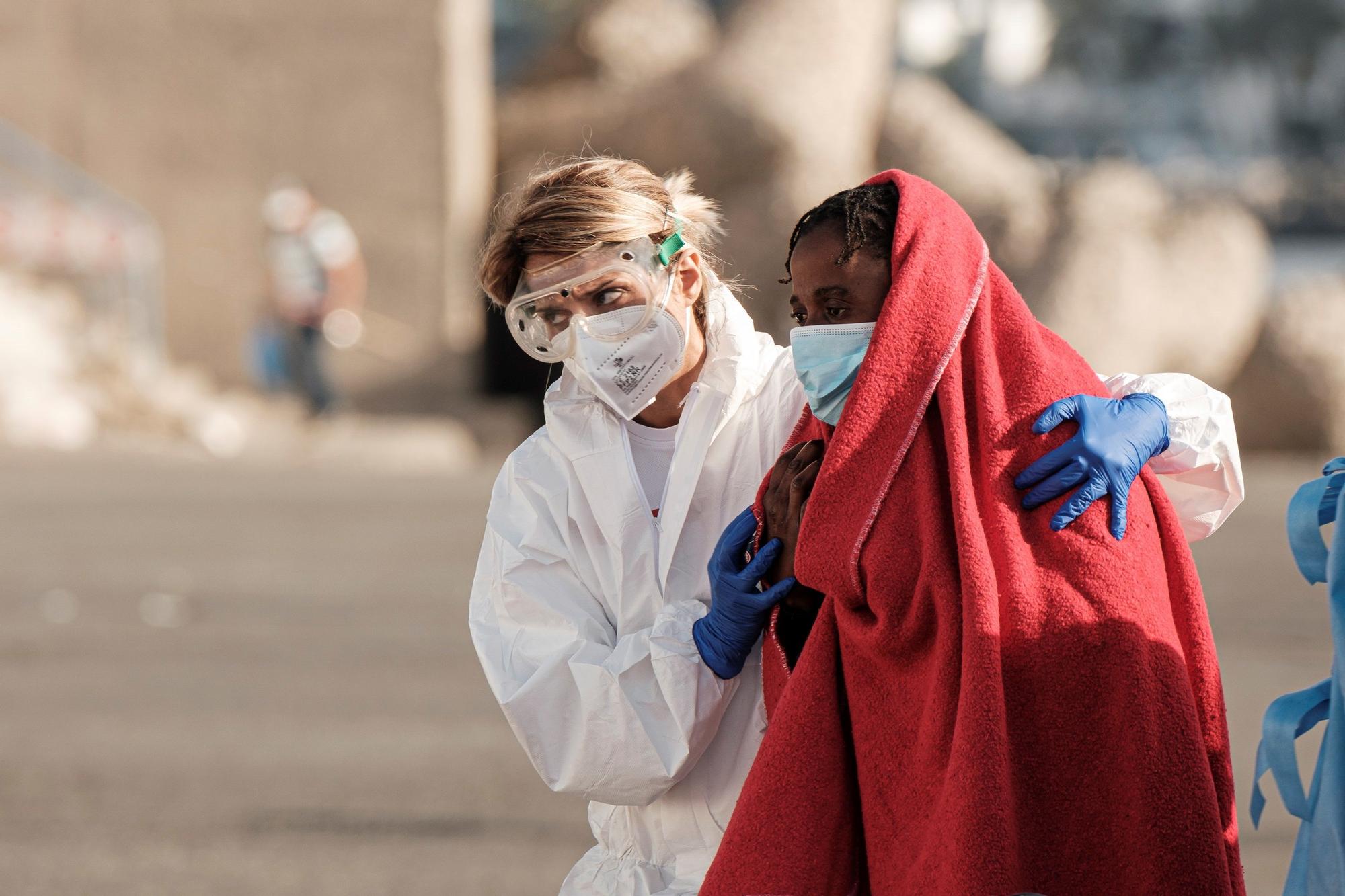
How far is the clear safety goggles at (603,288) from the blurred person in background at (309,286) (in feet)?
39.2

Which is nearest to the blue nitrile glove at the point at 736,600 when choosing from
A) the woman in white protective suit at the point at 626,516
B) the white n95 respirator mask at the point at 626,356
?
the woman in white protective suit at the point at 626,516

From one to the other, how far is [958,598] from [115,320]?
563 inches

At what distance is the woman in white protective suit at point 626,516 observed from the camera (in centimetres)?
238

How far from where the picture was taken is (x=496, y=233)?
2.51 metres

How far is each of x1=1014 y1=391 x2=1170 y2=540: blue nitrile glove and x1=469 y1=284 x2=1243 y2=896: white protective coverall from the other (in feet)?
1.93

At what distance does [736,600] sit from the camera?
223 centimetres

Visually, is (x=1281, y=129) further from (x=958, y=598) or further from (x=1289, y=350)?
(x=958, y=598)

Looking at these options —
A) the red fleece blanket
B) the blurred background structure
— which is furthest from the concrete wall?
the red fleece blanket

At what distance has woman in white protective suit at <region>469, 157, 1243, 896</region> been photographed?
2.38 meters

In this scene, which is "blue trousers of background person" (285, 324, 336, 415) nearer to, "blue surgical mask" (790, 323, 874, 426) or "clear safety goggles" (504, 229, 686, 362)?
"clear safety goggles" (504, 229, 686, 362)

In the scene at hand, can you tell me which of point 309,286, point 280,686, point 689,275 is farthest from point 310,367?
point 689,275

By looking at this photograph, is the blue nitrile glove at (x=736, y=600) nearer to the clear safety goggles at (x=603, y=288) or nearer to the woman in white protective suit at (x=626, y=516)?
the woman in white protective suit at (x=626, y=516)

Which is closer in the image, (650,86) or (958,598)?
(958,598)

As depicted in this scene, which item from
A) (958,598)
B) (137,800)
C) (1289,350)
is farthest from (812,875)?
(1289,350)
